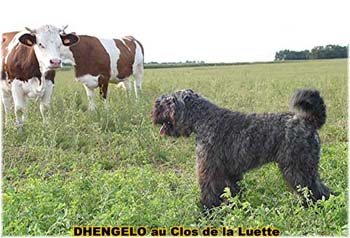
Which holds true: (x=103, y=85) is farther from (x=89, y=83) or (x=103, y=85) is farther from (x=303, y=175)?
(x=303, y=175)

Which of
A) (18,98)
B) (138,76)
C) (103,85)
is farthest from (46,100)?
(138,76)

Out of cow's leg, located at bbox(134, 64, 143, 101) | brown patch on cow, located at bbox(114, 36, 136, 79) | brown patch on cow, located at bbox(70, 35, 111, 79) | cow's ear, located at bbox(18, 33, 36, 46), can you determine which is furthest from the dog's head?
cow's leg, located at bbox(134, 64, 143, 101)

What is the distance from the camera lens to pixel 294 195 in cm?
460

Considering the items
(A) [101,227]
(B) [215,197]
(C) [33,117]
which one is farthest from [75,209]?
(C) [33,117]

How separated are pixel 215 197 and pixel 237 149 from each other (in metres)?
0.50

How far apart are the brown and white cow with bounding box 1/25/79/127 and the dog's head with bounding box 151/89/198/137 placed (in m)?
3.31

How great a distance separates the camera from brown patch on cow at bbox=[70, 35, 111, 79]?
10375mm

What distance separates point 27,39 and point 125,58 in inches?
159

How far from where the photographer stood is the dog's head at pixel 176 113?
4945mm

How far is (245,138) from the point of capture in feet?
15.3

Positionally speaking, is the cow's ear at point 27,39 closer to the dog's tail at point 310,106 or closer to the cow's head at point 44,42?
the cow's head at point 44,42

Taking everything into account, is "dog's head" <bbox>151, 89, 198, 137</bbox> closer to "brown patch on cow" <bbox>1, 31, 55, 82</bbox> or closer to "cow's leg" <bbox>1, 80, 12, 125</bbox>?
"brown patch on cow" <bbox>1, 31, 55, 82</bbox>

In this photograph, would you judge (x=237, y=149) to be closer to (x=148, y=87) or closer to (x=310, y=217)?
(x=310, y=217)

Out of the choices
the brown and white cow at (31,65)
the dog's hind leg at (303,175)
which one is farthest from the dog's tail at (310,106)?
the brown and white cow at (31,65)
